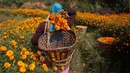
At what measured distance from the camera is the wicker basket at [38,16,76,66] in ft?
9.16

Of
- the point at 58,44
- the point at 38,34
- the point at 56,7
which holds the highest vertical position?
the point at 56,7

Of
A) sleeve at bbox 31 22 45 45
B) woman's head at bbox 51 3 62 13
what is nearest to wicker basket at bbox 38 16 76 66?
sleeve at bbox 31 22 45 45

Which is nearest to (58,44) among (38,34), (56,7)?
(38,34)

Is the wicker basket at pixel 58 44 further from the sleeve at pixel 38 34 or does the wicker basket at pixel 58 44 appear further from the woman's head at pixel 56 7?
the woman's head at pixel 56 7

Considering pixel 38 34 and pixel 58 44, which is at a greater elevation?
pixel 38 34

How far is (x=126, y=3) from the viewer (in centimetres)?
1170

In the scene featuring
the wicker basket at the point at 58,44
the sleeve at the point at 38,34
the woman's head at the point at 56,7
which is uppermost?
Result: the woman's head at the point at 56,7

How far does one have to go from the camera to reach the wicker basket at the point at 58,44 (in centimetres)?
279

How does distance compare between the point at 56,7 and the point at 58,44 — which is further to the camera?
the point at 58,44

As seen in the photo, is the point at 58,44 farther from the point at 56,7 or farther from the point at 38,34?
the point at 56,7

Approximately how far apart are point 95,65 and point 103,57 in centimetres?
23

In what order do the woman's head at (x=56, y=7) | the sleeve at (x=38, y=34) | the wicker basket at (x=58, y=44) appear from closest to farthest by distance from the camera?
the wicker basket at (x=58, y=44) → the sleeve at (x=38, y=34) → the woman's head at (x=56, y=7)

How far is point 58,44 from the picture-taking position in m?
3.26

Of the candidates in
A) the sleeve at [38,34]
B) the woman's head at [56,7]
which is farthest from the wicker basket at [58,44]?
the woman's head at [56,7]
